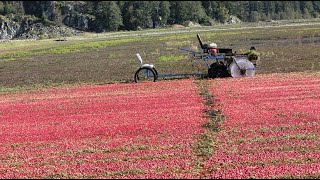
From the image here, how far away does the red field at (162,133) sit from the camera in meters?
13.5

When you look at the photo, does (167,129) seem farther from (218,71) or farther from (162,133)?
(218,71)

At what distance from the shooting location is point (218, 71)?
114 feet

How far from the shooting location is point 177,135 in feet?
57.4

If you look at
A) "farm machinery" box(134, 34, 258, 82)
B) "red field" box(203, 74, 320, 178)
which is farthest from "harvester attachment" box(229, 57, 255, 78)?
"red field" box(203, 74, 320, 178)

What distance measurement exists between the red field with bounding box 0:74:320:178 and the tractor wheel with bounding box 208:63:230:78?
4316 millimetres

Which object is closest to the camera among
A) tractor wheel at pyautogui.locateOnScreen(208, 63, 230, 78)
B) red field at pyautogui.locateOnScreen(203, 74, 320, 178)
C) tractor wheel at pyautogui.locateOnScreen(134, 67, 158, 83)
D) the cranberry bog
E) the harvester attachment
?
red field at pyautogui.locateOnScreen(203, 74, 320, 178)

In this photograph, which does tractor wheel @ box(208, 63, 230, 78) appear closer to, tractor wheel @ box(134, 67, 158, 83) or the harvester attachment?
the harvester attachment

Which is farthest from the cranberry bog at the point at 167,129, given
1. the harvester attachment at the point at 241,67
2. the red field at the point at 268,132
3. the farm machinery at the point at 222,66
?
the farm machinery at the point at 222,66

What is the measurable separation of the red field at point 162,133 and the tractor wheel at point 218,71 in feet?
14.2

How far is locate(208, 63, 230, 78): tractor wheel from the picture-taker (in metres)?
34.7

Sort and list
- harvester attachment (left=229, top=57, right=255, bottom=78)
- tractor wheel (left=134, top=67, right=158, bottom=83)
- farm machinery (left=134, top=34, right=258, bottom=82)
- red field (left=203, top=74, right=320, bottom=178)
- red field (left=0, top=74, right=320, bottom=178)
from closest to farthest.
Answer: red field (left=203, top=74, right=320, bottom=178) < red field (left=0, top=74, right=320, bottom=178) < harvester attachment (left=229, top=57, right=255, bottom=78) < farm machinery (left=134, top=34, right=258, bottom=82) < tractor wheel (left=134, top=67, right=158, bottom=83)

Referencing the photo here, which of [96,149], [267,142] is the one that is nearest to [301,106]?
[267,142]

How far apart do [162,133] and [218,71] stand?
1754cm

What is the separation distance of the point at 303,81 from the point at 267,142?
1551 centimetres
